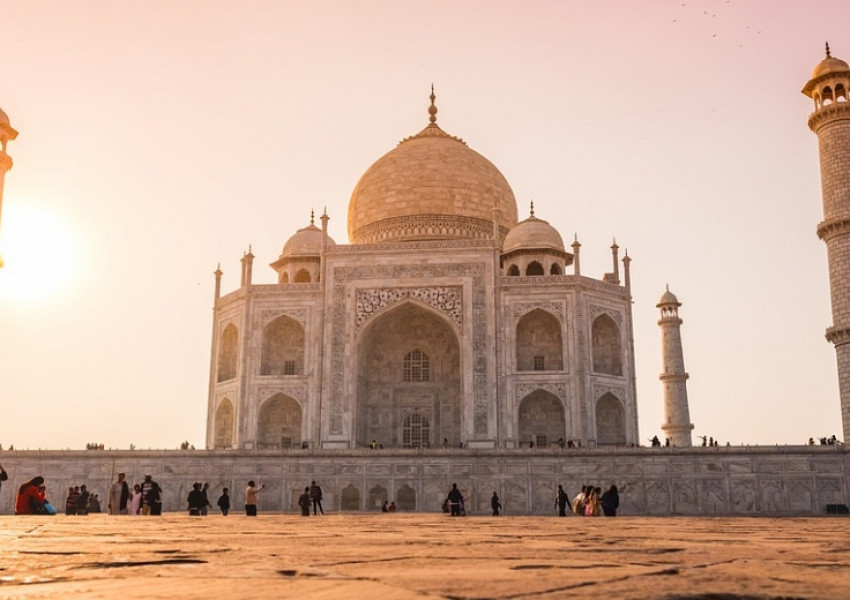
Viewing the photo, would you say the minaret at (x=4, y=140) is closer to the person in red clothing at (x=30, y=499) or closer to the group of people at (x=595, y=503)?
the person in red clothing at (x=30, y=499)

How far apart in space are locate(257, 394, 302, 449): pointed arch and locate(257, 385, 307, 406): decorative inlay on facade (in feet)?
0.57

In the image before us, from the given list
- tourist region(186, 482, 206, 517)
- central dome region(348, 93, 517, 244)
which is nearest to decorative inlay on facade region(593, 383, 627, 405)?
central dome region(348, 93, 517, 244)

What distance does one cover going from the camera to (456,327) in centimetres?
2538

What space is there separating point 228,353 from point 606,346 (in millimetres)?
11537

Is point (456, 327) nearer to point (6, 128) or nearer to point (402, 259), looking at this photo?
point (402, 259)

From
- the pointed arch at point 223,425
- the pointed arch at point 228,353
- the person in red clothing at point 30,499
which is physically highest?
the pointed arch at point 228,353

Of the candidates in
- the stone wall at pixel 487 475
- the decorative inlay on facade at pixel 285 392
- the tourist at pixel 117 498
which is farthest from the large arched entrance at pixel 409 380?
the tourist at pixel 117 498

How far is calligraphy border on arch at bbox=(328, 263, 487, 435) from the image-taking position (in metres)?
24.5

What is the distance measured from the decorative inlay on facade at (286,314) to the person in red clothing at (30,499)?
13.6 metres

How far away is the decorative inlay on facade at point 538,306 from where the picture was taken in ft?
83.6

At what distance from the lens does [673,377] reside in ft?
103

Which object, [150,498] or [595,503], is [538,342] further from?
[150,498]

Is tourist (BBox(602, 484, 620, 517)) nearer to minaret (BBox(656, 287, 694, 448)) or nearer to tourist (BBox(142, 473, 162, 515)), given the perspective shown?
tourist (BBox(142, 473, 162, 515))

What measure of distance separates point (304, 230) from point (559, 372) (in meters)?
10.4
